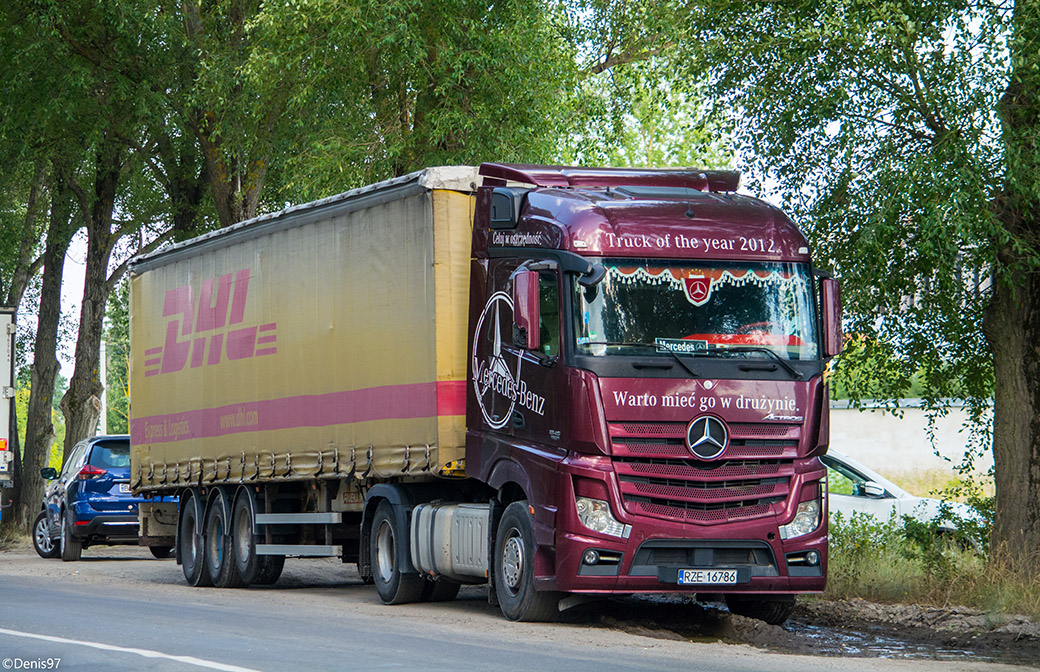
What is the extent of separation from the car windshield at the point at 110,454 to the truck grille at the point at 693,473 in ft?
43.6

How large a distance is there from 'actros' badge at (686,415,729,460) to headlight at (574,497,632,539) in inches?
32.0

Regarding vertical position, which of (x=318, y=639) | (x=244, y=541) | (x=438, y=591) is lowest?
(x=318, y=639)

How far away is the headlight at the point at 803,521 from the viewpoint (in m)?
12.1

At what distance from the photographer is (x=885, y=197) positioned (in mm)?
13320

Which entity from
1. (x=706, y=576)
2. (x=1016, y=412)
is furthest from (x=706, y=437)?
(x=1016, y=412)

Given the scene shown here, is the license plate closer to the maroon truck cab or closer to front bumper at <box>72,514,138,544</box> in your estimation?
the maroon truck cab

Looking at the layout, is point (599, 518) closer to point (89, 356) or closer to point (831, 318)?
point (831, 318)

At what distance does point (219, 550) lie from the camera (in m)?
18.2

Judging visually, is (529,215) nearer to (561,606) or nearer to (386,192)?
(386,192)

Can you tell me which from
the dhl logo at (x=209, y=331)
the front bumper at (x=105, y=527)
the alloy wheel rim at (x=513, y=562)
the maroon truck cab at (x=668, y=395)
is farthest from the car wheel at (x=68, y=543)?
the maroon truck cab at (x=668, y=395)

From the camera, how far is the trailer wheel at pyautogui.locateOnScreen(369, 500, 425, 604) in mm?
14367

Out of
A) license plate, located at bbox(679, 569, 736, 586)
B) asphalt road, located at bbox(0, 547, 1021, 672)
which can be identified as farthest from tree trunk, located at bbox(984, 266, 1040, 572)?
asphalt road, located at bbox(0, 547, 1021, 672)

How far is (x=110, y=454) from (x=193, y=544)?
16.3ft

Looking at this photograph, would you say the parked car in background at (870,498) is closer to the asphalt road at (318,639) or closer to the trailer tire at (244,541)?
the asphalt road at (318,639)
